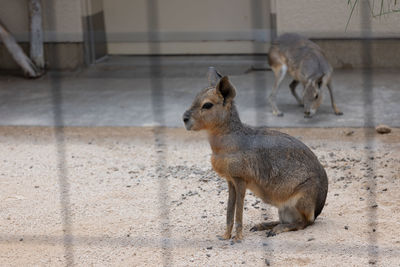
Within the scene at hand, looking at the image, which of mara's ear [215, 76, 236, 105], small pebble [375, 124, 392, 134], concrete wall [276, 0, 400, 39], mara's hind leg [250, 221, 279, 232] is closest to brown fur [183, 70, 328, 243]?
mara's ear [215, 76, 236, 105]

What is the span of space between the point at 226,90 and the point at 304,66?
11.4 ft

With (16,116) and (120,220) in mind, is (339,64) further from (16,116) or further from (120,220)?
(120,220)

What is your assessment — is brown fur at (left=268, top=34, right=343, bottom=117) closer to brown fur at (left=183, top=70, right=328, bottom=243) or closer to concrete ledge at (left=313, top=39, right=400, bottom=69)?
concrete ledge at (left=313, top=39, right=400, bottom=69)

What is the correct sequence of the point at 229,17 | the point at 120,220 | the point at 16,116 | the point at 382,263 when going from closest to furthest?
the point at 382,263 → the point at 120,220 → the point at 16,116 → the point at 229,17

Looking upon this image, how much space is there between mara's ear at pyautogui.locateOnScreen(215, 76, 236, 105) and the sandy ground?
96 centimetres

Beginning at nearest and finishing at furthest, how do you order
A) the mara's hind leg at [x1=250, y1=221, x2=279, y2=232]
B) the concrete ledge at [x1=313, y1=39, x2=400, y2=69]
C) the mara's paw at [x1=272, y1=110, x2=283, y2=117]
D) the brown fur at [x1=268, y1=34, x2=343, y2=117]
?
the mara's hind leg at [x1=250, y1=221, x2=279, y2=232]
the brown fur at [x1=268, y1=34, x2=343, y2=117]
the mara's paw at [x1=272, y1=110, x2=283, y2=117]
the concrete ledge at [x1=313, y1=39, x2=400, y2=69]

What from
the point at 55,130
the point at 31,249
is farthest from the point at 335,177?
the point at 55,130

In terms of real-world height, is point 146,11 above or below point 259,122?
above

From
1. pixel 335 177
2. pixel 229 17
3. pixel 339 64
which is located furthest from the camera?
pixel 229 17

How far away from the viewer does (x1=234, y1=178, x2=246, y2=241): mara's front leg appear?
4652 mm

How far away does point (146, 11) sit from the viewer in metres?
10.9

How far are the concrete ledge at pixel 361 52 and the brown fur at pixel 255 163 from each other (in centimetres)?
533

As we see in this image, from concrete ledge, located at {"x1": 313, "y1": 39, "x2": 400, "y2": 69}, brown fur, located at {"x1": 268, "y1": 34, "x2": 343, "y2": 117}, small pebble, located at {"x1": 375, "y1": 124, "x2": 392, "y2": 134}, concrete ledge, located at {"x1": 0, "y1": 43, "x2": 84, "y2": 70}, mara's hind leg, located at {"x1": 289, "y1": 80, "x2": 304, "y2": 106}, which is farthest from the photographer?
concrete ledge, located at {"x1": 0, "y1": 43, "x2": 84, "y2": 70}

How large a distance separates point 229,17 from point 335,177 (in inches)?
206
